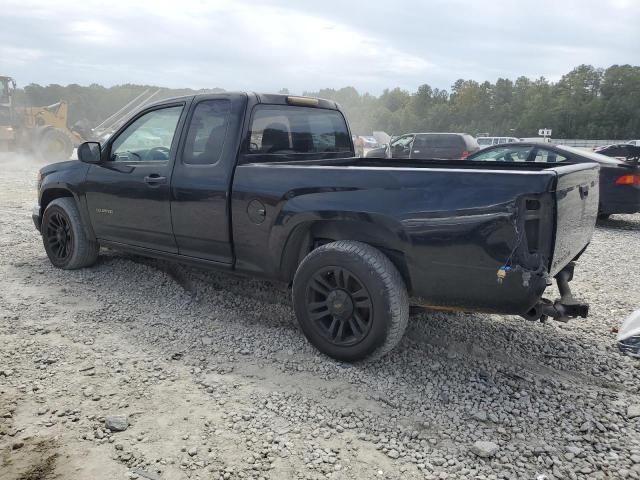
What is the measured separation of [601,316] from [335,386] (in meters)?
2.66

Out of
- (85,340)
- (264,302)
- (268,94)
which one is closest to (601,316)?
(264,302)

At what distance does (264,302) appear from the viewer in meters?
4.64

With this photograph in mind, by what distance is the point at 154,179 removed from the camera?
174 inches

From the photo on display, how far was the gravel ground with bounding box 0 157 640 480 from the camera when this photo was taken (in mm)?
2516

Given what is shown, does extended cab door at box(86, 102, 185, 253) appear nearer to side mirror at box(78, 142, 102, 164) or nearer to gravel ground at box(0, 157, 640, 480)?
side mirror at box(78, 142, 102, 164)

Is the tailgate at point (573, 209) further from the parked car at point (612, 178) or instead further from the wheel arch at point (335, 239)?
the parked car at point (612, 178)

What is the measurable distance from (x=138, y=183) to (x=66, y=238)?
1.49 meters

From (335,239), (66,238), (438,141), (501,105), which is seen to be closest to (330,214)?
(335,239)

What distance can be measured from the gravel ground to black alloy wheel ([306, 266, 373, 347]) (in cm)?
22

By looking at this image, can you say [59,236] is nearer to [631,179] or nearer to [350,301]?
[350,301]

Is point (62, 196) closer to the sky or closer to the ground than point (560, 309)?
closer to the sky

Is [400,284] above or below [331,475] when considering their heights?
above

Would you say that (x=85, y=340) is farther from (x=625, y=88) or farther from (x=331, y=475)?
(x=625, y=88)

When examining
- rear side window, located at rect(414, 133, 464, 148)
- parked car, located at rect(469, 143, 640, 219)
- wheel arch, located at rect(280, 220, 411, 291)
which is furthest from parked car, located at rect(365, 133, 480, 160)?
wheel arch, located at rect(280, 220, 411, 291)
